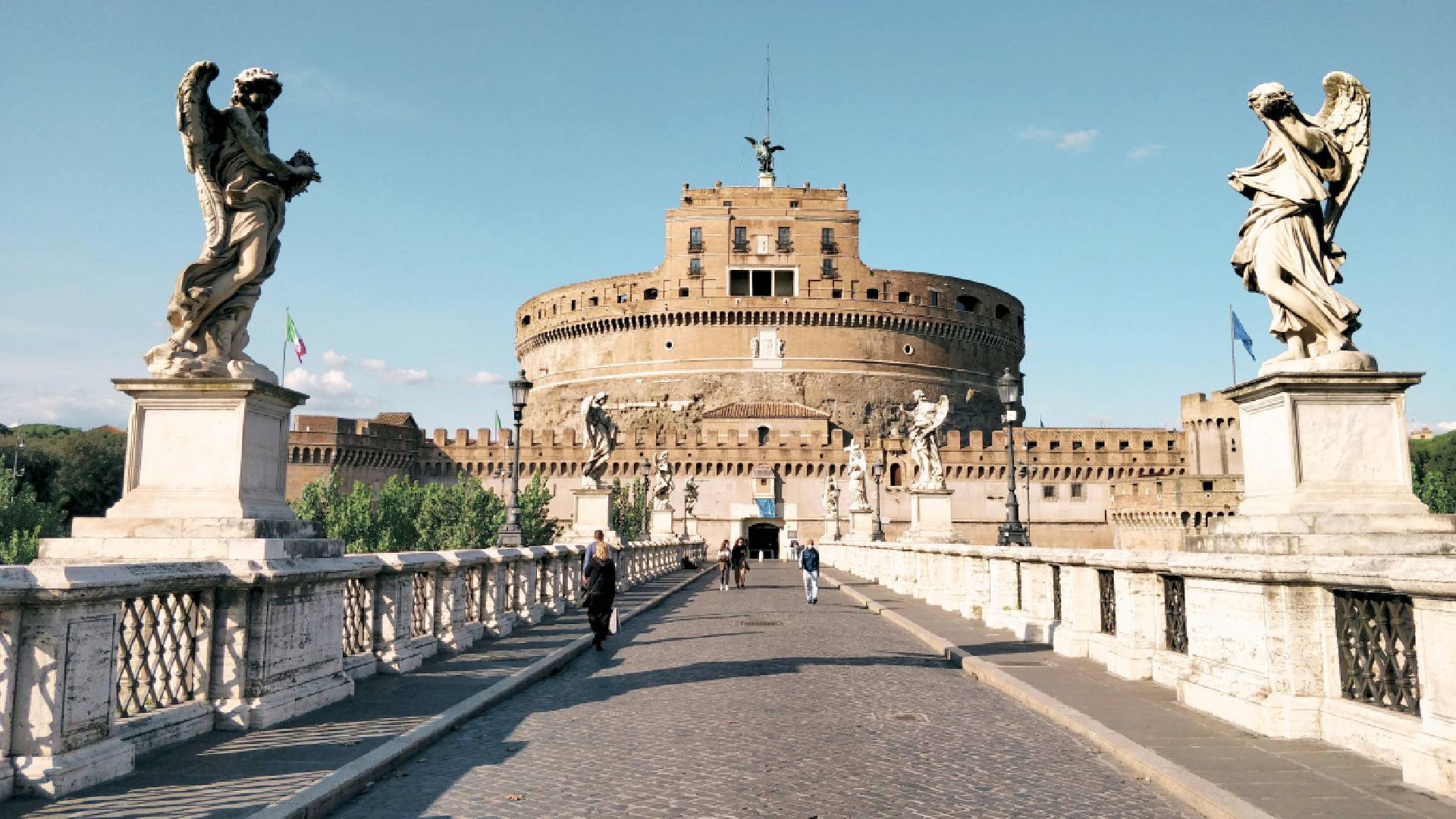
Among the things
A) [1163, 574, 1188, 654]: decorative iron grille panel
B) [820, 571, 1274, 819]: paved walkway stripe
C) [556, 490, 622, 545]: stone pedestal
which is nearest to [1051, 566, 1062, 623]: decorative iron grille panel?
[820, 571, 1274, 819]: paved walkway stripe

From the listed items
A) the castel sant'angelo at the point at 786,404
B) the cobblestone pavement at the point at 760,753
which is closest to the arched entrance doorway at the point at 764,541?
the castel sant'angelo at the point at 786,404

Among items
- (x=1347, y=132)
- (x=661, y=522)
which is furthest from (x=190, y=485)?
(x=661, y=522)

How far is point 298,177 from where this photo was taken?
24.6 ft

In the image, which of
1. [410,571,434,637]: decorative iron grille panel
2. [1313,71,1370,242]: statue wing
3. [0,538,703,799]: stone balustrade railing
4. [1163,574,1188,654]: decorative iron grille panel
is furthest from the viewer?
[410,571,434,637]: decorative iron grille panel

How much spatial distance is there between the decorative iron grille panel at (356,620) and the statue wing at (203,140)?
2890 millimetres

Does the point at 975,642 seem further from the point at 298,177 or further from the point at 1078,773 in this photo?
the point at 298,177

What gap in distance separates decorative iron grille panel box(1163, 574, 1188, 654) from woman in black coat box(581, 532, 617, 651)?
20.0 feet

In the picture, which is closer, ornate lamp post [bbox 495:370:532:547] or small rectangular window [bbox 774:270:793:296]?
ornate lamp post [bbox 495:370:532:547]

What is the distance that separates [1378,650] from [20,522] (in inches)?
2347

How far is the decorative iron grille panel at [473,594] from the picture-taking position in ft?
38.9

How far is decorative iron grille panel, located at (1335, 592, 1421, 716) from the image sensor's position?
5266 mm

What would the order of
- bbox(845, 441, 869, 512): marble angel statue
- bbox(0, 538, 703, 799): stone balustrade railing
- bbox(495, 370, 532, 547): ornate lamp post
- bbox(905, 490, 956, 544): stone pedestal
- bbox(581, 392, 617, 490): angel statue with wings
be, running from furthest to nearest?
1. bbox(845, 441, 869, 512): marble angel statue
2. bbox(581, 392, 617, 490): angel statue with wings
3. bbox(905, 490, 956, 544): stone pedestal
4. bbox(495, 370, 532, 547): ornate lamp post
5. bbox(0, 538, 703, 799): stone balustrade railing

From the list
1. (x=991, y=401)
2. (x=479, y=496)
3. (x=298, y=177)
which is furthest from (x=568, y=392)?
(x=298, y=177)

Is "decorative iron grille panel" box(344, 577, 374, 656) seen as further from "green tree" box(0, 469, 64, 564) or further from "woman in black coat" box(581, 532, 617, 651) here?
"green tree" box(0, 469, 64, 564)
